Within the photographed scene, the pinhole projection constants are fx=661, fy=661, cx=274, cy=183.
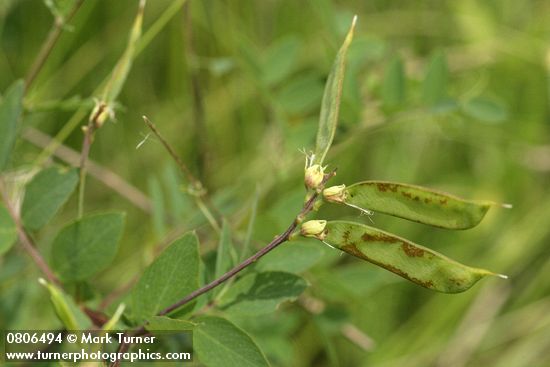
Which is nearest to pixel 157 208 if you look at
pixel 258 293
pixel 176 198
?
pixel 176 198

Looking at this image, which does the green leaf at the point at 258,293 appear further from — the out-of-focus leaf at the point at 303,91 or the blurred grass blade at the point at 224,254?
the out-of-focus leaf at the point at 303,91

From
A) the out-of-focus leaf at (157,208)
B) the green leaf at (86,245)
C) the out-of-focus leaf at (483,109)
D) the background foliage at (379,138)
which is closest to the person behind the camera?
the green leaf at (86,245)

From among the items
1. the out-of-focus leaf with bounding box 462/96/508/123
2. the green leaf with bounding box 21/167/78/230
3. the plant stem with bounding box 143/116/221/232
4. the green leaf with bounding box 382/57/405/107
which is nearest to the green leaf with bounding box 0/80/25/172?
the green leaf with bounding box 21/167/78/230

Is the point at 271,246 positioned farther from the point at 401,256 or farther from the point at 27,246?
the point at 27,246

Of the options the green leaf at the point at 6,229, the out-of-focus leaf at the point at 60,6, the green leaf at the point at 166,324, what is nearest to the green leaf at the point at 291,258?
the green leaf at the point at 166,324

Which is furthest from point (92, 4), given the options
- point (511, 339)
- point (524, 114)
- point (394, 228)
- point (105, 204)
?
point (511, 339)
